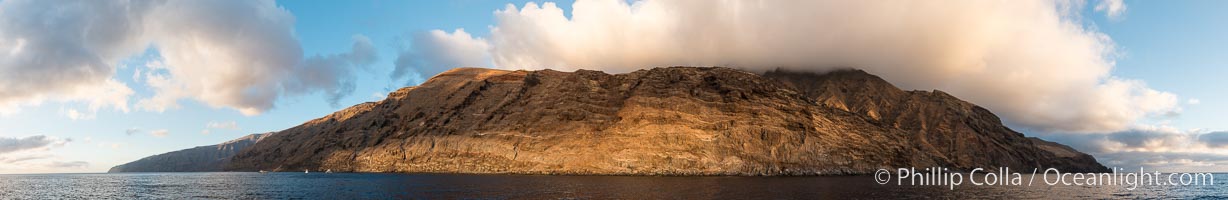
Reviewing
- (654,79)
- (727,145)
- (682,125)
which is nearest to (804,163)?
(727,145)

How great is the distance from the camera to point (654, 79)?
195375mm

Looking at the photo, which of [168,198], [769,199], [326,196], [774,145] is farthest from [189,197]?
[774,145]

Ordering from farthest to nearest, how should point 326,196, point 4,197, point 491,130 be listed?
point 491,130 < point 4,197 < point 326,196

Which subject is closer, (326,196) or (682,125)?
(326,196)

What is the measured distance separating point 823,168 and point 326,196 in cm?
11997

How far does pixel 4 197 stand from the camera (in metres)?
79.3

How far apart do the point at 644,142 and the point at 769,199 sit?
9903 centimetres

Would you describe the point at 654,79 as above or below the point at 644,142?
above

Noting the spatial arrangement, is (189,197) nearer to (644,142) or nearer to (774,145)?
(644,142)

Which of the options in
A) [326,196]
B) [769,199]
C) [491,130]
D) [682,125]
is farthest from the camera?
[491,130]

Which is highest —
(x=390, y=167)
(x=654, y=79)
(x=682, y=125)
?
(x=654, y=79)

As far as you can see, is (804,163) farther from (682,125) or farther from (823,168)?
(682,125)

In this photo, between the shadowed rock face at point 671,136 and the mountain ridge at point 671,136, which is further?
the shadowed rock face at point 671,136

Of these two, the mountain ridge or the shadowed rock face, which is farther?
the shadowed rock face
